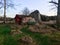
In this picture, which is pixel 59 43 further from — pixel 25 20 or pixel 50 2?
pixel 25 20

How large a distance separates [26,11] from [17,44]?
45.0 m

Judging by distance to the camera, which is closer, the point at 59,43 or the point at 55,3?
the point at 59,43

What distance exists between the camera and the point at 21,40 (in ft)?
34.4

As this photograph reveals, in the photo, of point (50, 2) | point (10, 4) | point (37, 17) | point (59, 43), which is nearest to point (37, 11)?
point (37, 17)

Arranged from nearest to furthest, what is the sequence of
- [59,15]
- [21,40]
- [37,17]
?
[21,40] < [59,15] < [37,17]

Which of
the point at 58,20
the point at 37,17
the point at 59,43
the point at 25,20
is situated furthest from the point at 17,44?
the point at 37,17

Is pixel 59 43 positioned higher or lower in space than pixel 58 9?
lower

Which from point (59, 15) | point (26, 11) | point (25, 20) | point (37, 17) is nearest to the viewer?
point (59, 15)

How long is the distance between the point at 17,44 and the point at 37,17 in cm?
2121

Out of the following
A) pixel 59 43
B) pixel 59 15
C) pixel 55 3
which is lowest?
pixel 59 43

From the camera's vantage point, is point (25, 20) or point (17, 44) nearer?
point (17, 44)

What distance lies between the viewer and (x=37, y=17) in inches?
1215

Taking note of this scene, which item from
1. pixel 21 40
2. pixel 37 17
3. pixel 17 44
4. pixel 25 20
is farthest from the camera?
pixel 37 17

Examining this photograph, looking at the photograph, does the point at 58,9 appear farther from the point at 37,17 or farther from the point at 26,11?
the point at 26,11
